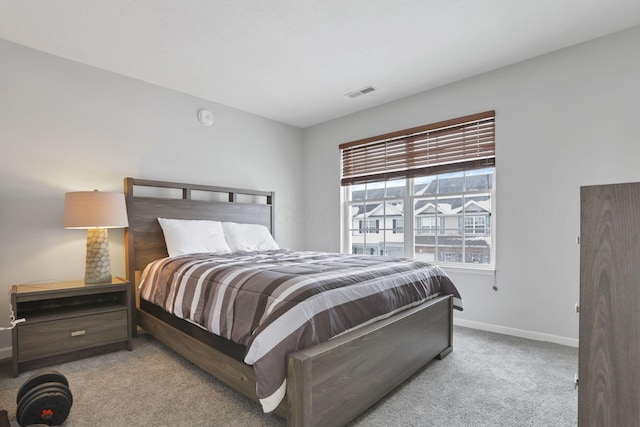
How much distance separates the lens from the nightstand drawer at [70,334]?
2273 millimetres

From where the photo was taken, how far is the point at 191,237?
3.14 m

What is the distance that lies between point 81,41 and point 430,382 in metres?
3.61

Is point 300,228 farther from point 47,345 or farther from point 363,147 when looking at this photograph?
point 47,345

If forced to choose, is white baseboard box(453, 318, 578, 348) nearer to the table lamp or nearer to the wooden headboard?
the wooden headboard

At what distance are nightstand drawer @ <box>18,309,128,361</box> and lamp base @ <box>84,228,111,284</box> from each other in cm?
30

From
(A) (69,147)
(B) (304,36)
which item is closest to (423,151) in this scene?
(B) (304,36)

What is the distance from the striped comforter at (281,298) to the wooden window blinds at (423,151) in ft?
4.43

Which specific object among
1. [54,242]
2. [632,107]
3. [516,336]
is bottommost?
[516,336]

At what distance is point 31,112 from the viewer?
272cm

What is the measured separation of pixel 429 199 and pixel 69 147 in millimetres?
3545

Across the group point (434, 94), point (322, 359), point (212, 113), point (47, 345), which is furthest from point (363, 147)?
point (47, 345)

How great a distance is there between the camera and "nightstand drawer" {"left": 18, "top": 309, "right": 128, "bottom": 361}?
89.5 inches

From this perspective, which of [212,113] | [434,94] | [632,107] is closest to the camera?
[632,107]

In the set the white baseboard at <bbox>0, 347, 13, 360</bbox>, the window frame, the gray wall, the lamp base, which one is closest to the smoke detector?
the gray wall
